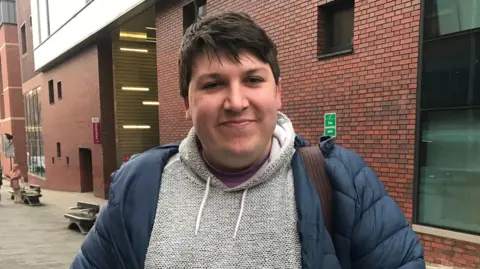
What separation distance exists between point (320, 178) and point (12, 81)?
34788 millimetres

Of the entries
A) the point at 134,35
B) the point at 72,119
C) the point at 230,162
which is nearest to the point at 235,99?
the point at 230,162

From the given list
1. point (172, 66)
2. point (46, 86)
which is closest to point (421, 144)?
point (172, 66)

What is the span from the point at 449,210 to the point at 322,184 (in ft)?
16.3

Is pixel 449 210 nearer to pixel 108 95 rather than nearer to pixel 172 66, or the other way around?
pixel 172 66

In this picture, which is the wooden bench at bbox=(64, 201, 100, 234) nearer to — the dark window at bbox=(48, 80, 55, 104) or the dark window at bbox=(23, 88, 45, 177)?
the dark window at bbox=(48, 80, 55, 104)

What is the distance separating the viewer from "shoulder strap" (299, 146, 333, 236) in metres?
1.22

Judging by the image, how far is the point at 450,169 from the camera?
5.31 metres

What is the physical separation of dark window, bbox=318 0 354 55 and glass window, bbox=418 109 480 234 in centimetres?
195

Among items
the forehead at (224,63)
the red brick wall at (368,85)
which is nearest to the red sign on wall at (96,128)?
the red brick wall at (368,85)

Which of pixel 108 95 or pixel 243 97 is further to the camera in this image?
pixel 108 95

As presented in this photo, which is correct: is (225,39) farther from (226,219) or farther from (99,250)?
(99,250)

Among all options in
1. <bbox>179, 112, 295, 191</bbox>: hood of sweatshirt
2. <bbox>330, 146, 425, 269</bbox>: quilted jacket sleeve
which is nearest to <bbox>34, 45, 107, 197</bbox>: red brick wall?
<bbox>179, 112, 295, 191</bbox>: hood of sweatshirt

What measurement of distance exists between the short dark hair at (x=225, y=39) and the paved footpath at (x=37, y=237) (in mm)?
6892

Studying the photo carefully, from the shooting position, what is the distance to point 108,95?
48.9 ft
